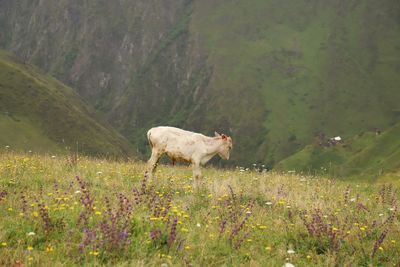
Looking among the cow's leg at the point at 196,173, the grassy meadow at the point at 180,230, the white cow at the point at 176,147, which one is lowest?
the grassy meadow at the point at 180,230

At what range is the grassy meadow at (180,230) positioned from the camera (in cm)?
809

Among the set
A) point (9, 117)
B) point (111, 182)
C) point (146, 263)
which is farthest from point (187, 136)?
point (9, 117)

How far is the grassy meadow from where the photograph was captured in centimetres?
809

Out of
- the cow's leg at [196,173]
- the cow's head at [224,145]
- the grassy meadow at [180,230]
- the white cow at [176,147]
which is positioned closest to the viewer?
the grassy meadow at [180,230]

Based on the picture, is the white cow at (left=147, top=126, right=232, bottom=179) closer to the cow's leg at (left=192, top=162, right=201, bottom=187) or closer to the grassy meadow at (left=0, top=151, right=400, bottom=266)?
the cow's leg at (left=192, top=162, right=201, bottom=187)

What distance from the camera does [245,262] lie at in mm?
8578

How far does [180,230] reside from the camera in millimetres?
9547

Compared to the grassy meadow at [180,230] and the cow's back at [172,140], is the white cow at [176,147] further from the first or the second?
the grassy meadow at [180,230]

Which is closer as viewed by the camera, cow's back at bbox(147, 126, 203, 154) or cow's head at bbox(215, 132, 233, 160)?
cow's back at bbox(147, 126, 203, 154)

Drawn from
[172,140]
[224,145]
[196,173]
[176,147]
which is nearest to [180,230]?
[196,173]

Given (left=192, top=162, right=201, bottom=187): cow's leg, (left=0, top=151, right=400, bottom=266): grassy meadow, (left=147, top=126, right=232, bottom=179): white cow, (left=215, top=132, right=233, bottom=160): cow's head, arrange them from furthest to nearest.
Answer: (left=215, top=132, right=233, bottom=160): cow's head → (left=147, top=126, right=232, bottom=179): white cow → (left=192, top=162, right=201, bottom=187): cow's leg → (left=0, top=151, right=400, bottom=266): grassy meadow

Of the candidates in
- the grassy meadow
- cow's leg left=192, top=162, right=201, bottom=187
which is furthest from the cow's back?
the grassy meadow

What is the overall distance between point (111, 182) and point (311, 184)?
290 inches

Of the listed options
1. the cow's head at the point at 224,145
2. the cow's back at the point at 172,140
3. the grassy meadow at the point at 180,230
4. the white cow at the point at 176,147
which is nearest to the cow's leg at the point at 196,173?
the white cow at the point at 176,147
